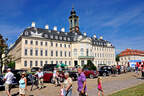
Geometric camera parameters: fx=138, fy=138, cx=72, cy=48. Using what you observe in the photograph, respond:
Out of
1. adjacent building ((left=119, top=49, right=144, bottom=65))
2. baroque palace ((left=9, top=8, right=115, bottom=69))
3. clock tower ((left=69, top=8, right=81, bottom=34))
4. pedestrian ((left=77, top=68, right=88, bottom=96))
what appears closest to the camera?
pedestrian ((left=77, top=68, right=88, bottom=96))

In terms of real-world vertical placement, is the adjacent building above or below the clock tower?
below

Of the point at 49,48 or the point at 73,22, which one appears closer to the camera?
the point at 49,48

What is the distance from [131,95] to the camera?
8.19 m

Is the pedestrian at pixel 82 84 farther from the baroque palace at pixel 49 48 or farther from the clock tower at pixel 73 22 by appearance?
the clock tower at pixel 73 22

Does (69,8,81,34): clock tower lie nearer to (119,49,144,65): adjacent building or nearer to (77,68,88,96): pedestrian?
(119,49,144,65): adjacent building

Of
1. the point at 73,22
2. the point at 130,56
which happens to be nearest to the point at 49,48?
the point at 73,22

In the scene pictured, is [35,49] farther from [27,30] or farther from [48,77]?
[48,77]

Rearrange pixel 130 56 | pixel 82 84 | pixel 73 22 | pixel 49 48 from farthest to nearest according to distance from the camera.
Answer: pixel 130 56 < pixel 73 22 < pixel 49 48 < pixel 82 84

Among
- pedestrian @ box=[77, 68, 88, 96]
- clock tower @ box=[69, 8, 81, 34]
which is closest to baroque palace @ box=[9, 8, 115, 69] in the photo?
clock tower @ box=[69, 8, 81, 34]

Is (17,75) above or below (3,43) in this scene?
below

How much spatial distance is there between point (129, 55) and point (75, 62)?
56829 mm

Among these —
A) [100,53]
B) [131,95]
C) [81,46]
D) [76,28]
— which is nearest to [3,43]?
[131,95]

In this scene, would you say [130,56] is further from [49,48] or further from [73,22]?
[49,48]

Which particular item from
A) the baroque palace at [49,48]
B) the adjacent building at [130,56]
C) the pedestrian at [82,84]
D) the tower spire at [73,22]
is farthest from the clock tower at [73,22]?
the pedestrian at [82,84]
